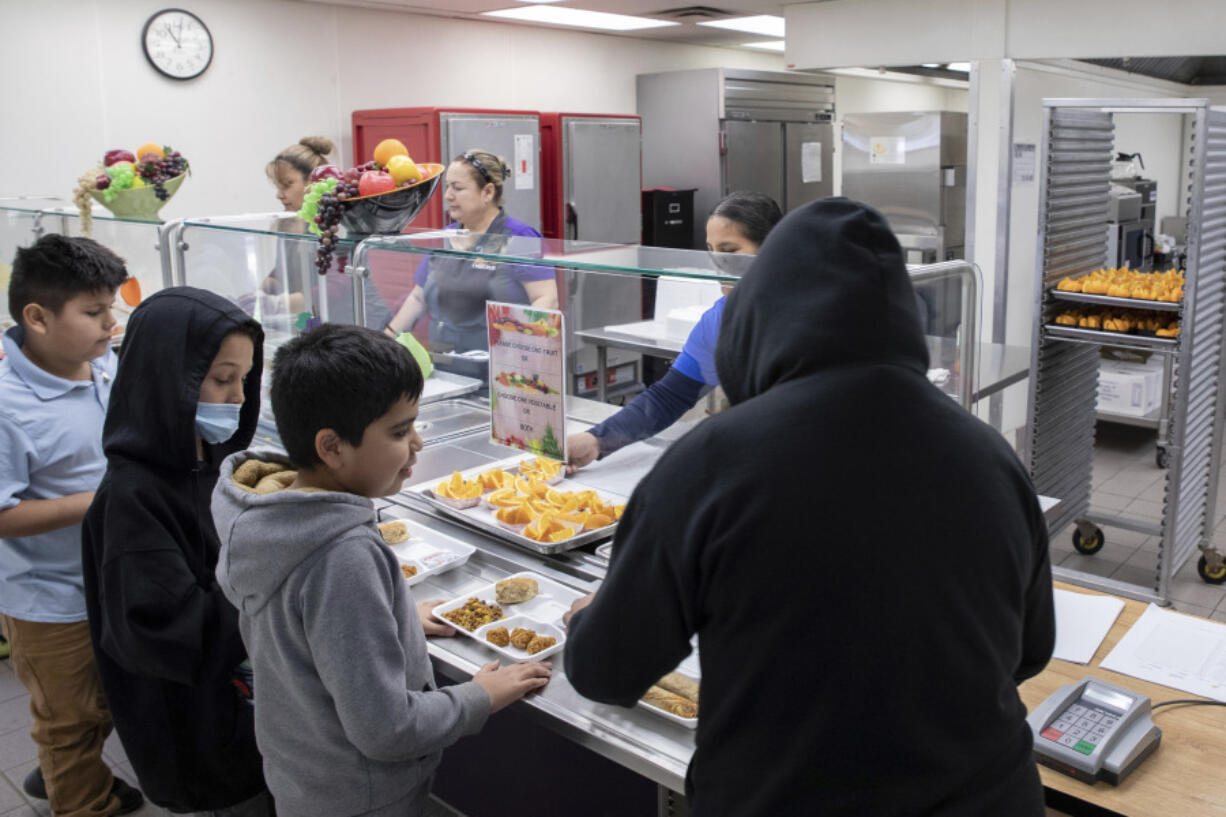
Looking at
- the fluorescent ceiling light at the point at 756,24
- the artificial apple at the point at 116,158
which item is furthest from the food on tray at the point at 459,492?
the fluorescent ceiling light at the point at 756,24

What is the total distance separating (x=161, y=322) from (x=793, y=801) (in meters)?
1.21

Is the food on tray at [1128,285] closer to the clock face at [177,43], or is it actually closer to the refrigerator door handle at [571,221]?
the refrigerator door handle at [571,221]

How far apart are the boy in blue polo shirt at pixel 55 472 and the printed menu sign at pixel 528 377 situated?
861mm

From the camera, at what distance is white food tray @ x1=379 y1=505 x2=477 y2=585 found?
1886mm

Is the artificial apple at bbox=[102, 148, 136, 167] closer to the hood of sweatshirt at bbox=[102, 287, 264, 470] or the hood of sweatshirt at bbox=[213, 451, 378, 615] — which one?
the hood of sweatshirt at bbox=[102, 287, 264, 470]

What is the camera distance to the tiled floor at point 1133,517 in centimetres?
397

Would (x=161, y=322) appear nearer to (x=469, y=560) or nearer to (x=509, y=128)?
(x=469, y=560)

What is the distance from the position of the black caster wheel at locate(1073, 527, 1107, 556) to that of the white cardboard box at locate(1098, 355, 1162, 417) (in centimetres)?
144

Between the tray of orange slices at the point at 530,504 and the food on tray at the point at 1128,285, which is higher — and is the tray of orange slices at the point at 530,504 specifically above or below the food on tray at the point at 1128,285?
below

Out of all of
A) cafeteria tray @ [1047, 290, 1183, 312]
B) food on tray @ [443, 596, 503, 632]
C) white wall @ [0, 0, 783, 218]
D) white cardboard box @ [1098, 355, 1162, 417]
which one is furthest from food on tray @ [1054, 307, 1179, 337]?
white wall @ [0, 0, 783, 218]

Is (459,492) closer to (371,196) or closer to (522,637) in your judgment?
(522,637)

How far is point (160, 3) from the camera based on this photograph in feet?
15.7

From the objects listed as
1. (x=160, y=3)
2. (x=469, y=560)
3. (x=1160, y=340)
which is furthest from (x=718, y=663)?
(x=160, y=3)

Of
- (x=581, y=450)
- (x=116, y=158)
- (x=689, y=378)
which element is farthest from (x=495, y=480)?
(x=116, y=158)
